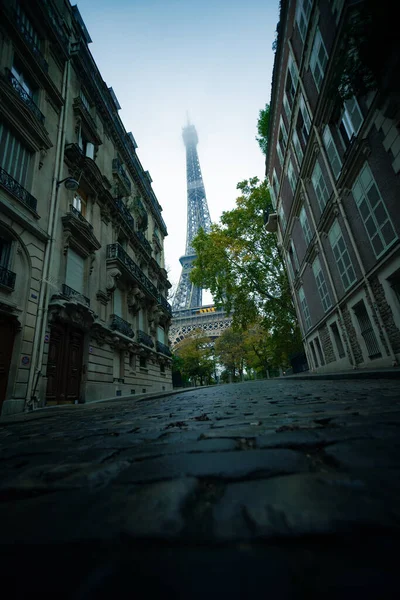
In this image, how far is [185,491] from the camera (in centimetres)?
85

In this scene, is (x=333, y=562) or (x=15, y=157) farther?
(x=15, y=157)

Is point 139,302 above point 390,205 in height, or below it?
above

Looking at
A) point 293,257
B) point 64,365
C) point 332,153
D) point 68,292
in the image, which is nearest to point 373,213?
point 332,153

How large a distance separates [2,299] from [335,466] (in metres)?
8.78

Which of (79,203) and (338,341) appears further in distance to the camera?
(338,341)

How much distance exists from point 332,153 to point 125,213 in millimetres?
11723

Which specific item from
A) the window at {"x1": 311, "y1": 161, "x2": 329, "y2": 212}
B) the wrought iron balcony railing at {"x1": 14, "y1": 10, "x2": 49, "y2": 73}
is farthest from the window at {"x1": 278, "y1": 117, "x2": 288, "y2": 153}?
the wrought iron balcony railing at {"x1": 14, "y1": 10, "x2": 49, "y2": 73}

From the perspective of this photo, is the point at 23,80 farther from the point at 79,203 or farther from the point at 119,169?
the point at 119,169

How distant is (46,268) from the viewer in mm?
9648

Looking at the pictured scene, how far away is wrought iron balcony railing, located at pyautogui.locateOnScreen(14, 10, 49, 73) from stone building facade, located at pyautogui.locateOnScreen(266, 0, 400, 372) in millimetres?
10333

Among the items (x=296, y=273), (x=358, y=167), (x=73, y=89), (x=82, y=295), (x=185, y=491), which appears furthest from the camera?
(x=296, y=273)

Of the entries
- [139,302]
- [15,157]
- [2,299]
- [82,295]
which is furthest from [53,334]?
[139,302]

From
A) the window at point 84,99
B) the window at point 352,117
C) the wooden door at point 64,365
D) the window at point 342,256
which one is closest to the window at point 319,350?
the window at point 342,256

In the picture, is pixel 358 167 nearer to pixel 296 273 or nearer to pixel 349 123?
pixel 349 123
